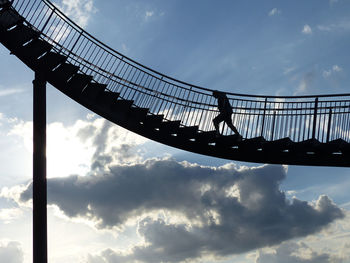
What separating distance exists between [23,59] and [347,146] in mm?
11554

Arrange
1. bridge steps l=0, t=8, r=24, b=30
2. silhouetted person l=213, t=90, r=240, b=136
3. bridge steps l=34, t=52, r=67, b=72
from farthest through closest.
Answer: silhouetted person l=213, t=90, r=240, b=136, bridge steps l=34, t=52, r=67, b=72, bridge steps l=0, t=8, r=24, b=30

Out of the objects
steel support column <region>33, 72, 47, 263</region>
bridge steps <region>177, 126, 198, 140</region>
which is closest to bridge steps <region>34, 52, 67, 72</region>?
steel support column <region>33, 72, 47, 263</region>

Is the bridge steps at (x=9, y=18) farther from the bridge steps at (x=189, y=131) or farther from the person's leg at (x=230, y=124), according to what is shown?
the person's leg at (x=230, y=124)

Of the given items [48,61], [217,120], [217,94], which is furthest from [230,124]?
[48,61]

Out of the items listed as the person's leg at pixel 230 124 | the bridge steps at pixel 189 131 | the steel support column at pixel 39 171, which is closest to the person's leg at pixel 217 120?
the person's leg at pixel 230 124

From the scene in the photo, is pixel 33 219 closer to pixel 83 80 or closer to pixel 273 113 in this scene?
pixel 83 80

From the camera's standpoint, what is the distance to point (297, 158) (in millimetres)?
15453

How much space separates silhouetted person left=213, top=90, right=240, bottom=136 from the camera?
15672mm

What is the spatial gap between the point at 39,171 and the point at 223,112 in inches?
271

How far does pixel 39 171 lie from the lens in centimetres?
1292

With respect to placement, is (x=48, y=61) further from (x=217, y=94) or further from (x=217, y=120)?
(x=217, y=120)

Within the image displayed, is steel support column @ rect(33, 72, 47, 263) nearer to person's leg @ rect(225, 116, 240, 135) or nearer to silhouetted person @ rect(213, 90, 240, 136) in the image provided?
silhouetted person @ rect(213, 90, 240, 136)

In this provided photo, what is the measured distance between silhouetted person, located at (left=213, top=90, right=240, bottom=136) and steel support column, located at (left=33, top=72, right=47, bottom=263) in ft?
20.6

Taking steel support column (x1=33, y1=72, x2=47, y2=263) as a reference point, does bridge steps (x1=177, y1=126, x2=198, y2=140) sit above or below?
above
